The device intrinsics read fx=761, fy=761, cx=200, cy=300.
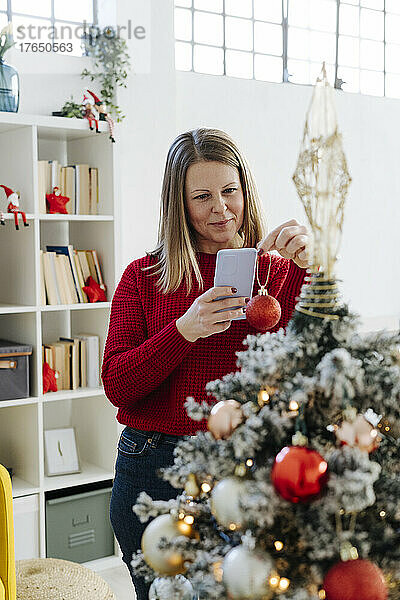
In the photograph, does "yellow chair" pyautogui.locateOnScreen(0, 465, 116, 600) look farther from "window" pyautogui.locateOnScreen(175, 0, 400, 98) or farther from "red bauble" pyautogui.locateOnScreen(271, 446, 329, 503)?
"window" pyautogui.locateOnScreen(175, 0, 400, 98)

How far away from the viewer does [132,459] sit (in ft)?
5.82

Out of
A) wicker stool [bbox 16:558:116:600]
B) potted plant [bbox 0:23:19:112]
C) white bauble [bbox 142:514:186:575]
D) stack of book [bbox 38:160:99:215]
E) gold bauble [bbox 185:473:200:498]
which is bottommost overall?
wicker stool [bbox 16:558:116:600]

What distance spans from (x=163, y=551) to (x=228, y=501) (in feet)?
0.49

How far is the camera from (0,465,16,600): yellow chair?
229 cm

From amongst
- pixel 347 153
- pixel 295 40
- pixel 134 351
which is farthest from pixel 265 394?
pixel 295 40

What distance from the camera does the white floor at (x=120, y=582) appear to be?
3.17 metres

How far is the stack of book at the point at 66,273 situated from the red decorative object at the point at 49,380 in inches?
11.7

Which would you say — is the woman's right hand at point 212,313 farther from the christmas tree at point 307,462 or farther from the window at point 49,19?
the window at point 49,19

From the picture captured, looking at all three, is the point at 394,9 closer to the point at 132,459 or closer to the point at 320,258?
the point at 132,459

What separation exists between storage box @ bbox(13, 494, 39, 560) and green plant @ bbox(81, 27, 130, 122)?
1800 millimetres

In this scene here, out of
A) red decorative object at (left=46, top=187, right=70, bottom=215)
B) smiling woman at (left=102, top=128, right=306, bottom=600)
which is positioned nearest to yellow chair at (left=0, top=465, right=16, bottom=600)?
smiling woman at (left=102, top=128, right=306, bottom=600)

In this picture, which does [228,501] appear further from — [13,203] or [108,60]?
[108,60]

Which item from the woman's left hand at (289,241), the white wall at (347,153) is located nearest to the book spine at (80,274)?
the white wall at (347,153)

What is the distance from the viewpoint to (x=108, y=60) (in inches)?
144
